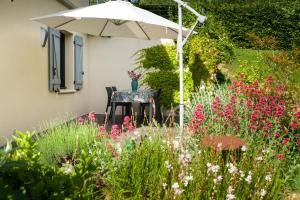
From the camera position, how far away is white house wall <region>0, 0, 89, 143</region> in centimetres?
674

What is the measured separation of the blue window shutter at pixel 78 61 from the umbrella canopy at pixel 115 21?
2.24 meters

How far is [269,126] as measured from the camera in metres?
4.56

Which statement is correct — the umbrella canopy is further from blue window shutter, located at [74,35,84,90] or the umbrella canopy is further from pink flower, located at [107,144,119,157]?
pink flower, located at [107,144,119,157]

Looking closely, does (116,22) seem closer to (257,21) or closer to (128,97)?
(128,97)

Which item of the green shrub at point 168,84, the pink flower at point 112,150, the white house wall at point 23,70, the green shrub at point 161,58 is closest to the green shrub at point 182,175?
the pink flower at point 112,150

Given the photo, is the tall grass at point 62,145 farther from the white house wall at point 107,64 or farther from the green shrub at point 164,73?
the white house wall at point 107,64

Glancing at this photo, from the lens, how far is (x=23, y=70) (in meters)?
7.52

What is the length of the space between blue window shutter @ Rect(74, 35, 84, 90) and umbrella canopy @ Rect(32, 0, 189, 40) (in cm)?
224

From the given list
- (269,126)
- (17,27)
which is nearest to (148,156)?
(269,126)

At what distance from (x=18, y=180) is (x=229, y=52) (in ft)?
34.1

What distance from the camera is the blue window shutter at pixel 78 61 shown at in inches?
425

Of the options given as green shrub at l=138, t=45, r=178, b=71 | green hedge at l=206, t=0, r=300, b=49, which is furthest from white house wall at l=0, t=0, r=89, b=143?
green hedge at l=206, t=0, r=300, b=49

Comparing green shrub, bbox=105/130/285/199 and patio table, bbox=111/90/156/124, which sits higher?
patio table, bbox=111/90/156/124

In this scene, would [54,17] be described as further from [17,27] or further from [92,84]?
[92,84]
